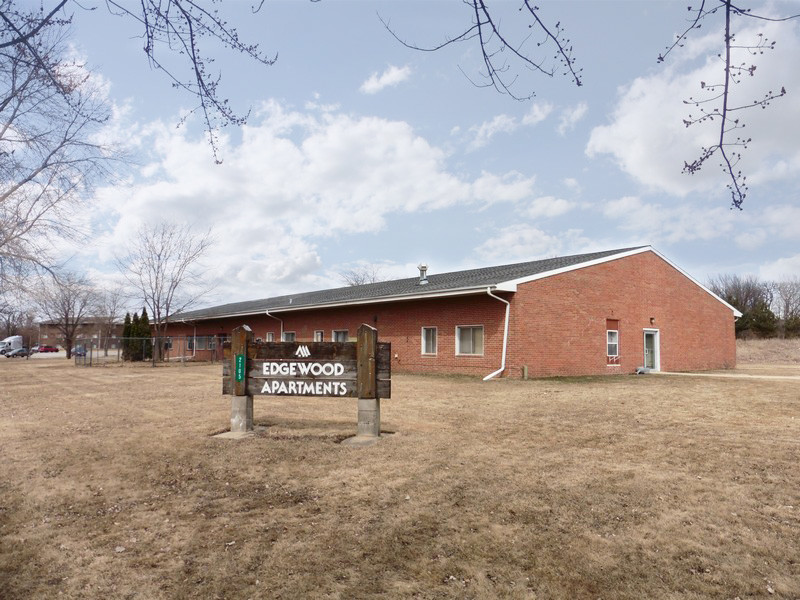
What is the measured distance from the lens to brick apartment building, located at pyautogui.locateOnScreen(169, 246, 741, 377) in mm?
17750

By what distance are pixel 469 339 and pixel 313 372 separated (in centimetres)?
1157

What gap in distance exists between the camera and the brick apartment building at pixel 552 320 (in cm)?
1775

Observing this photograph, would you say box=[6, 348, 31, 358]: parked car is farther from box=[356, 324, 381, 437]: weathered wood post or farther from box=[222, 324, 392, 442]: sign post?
box=[356, 324, 381, 437]: weathered wood post

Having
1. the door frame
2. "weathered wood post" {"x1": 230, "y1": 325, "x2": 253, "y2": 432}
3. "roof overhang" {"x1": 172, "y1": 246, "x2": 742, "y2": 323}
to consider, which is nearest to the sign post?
"weathered wood post" {"x1": 230, "y1": 325, "x2": 253, "y2": 432}

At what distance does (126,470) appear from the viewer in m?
5.88

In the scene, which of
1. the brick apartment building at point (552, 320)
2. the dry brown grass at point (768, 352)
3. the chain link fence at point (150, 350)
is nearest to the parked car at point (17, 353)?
the chain link fence at point (150, 350)

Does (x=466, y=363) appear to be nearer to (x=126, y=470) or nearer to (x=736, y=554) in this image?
(x=126, y=470)

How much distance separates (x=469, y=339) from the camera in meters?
18.8

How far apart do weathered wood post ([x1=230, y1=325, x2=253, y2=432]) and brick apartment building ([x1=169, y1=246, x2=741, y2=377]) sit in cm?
1015

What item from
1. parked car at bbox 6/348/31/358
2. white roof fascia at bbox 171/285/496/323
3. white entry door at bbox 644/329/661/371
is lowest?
parked car at bbox 6/348/31/358

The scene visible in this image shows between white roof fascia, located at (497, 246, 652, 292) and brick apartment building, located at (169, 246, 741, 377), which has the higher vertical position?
white roof fascia, located at (497, 246, 652, 292)

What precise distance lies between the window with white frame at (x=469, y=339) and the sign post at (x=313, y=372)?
10.9 meters

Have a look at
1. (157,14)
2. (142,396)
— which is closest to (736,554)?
(157,14)

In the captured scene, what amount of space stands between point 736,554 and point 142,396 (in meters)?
12.7
